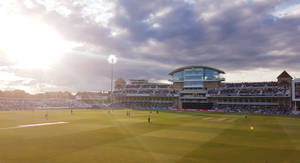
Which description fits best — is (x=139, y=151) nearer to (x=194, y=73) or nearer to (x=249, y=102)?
(x=249, y=102)

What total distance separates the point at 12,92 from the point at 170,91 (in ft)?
414

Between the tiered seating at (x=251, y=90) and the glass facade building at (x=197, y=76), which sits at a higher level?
the glass facade building at (x=197, y=76)

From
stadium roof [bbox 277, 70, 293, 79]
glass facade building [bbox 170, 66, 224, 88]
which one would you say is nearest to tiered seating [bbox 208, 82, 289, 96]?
glass facade building [bbox 170, 66, 224, 88]

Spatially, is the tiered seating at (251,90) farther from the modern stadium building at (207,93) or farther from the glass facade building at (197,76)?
the glass facade building at (197,76)

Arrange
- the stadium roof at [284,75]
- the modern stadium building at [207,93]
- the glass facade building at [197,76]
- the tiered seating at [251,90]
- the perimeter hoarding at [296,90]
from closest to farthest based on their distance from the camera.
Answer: the perimeter hoarding at [296,90]
the tiered seating at [251,90]
the modern stadium building at [207,93]
the stadium roof at [284,75]
the glass facade building at [197,76]

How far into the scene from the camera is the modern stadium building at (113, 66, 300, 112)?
3140 inches

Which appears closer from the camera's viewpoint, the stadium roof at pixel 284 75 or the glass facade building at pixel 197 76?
the stadium roof at pixel 284 75

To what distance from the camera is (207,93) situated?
93250 mm

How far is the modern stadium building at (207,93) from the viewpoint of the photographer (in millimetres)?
79750

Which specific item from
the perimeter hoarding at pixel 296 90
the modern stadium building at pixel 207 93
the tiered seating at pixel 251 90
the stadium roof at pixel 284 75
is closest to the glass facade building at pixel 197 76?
the modern stadium building at pixel 207 93

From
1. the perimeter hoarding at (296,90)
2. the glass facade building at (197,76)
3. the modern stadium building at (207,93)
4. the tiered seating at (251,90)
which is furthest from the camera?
the glass facade building at (197,76)

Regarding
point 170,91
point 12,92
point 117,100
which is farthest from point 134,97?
point 12,92

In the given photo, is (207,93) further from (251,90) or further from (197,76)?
(251,90)

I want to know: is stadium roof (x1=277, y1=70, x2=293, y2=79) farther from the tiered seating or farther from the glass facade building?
the glass facade building
